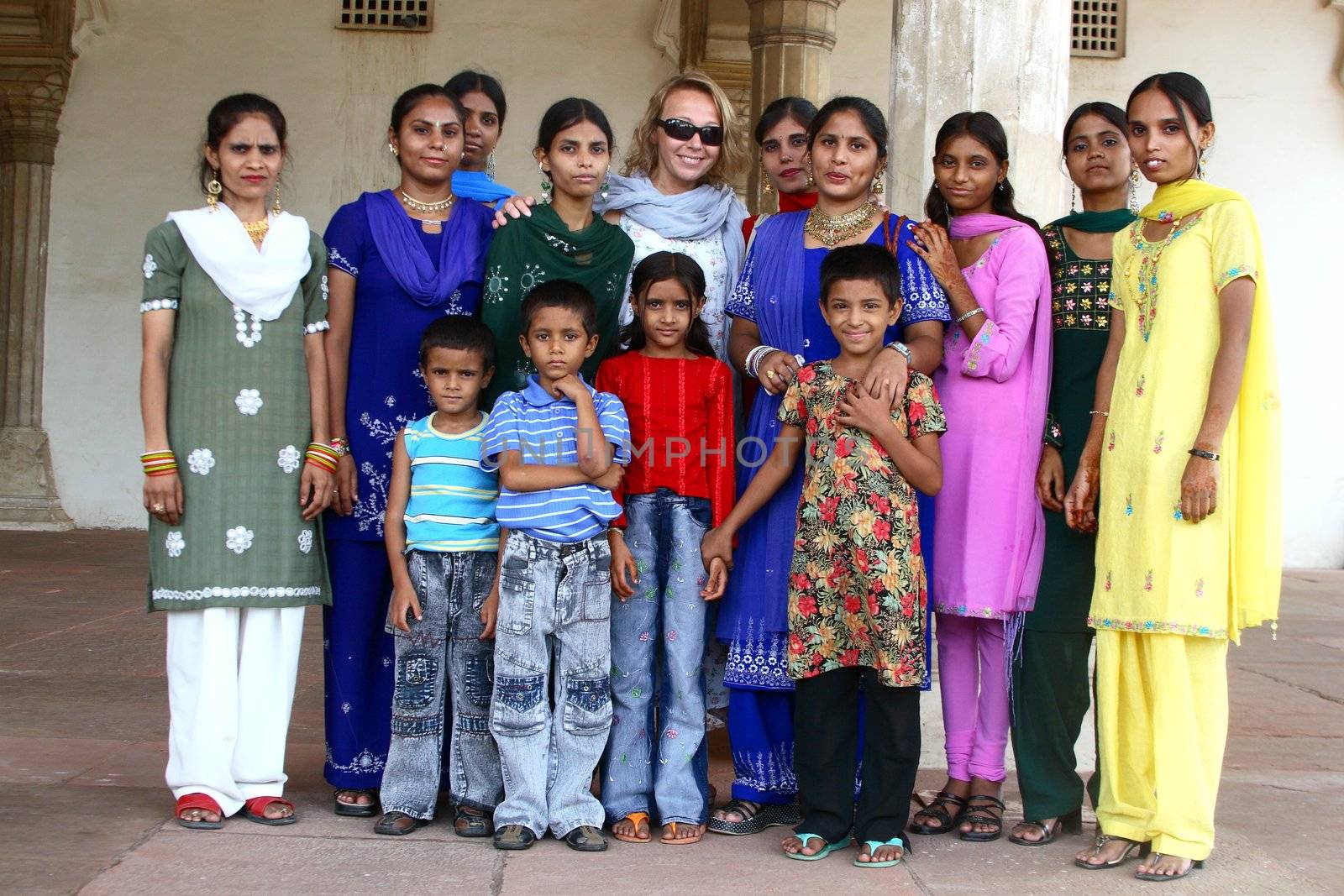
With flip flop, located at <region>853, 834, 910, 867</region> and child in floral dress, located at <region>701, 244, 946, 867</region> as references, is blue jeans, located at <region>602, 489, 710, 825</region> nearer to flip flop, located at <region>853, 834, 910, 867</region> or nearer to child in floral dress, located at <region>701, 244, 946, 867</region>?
child in floral dress, located at <region>701, 244, 946, 867</region>

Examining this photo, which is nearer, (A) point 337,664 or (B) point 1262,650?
(A) point 337,664

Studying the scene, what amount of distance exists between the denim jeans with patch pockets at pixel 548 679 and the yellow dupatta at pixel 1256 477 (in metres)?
1.37

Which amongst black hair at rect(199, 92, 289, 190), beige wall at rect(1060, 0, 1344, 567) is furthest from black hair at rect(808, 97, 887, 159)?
beige wall at rect(1060, 0, 1344, 567)

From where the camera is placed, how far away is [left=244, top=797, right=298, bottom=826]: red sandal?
312 cm

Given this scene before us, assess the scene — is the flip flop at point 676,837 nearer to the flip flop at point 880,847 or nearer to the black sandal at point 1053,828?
the flip flop at point 880,847

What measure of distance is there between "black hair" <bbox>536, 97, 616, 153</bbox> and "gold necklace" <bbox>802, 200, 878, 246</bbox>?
1.76ft

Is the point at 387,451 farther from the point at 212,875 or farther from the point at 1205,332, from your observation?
the point at 1205,332

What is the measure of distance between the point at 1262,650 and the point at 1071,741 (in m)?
3.81

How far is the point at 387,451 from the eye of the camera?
10.7 ft

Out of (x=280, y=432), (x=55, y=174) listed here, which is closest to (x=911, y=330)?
(x=280, y=432)

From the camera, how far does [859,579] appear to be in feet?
9.73

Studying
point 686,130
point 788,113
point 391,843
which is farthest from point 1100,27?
point 391,843

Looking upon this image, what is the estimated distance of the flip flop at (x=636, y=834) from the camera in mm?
3086

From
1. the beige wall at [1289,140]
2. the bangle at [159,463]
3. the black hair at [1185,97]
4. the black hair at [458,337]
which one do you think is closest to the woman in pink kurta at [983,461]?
the black hair at [1185,97]
